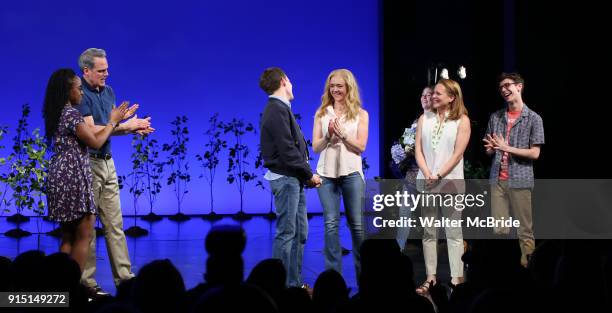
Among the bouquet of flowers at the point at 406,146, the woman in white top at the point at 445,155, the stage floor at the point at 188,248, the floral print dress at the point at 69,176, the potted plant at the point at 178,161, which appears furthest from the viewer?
the potted plant at the point at 178,161

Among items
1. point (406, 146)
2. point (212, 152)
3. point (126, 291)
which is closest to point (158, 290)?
point (126, 291)

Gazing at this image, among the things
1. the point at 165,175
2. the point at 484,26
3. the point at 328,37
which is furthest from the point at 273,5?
the point at 484,26

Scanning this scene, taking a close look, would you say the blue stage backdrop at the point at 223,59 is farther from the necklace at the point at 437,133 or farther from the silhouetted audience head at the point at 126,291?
the silhouetted audience head at the point at 126,291

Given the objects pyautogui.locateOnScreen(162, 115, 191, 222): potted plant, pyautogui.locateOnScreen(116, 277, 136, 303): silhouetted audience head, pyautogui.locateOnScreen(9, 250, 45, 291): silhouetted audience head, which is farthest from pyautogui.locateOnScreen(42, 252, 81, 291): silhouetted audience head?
pyautogui.locateOnScreen(162, 115, 191, 222): potted plant

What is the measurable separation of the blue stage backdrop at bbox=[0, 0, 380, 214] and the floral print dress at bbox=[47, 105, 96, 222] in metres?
6.66

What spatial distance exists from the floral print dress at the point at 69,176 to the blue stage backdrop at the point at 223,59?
666cm

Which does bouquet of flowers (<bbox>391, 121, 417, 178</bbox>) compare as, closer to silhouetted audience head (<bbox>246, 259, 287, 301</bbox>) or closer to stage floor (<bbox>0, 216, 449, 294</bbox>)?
stage floor (<bbox>0, 216, 449, 294</bbox>)

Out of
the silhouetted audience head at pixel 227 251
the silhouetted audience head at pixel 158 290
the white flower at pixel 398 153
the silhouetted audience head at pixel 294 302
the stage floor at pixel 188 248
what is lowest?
the stage floor at pixel 188 248

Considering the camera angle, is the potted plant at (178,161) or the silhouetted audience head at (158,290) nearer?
the silhouetted audience head at (158,290)

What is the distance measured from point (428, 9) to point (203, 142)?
408 centimetres

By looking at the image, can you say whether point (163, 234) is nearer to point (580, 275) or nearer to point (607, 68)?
point (607, 68)

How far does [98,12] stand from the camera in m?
10.2

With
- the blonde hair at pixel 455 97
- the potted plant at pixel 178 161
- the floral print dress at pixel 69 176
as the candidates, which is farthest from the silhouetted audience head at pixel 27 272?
the potted plant at pixel 178 161

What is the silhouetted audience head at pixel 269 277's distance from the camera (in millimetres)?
1988
